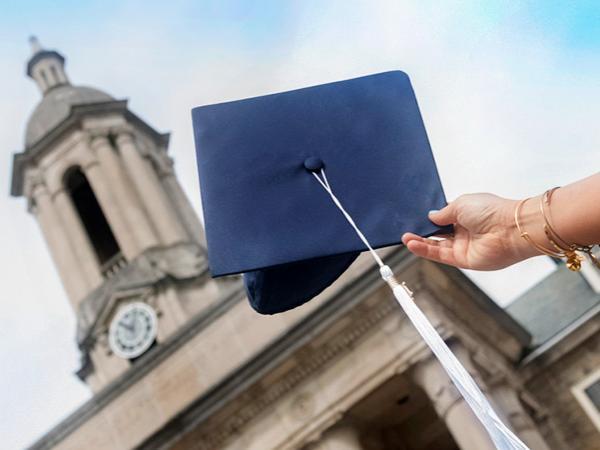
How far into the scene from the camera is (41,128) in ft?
81.5

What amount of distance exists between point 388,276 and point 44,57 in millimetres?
25027

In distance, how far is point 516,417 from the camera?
52.3 ft

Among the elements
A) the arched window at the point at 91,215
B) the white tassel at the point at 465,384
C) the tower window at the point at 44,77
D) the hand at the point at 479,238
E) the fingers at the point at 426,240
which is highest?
the tower window at the point at 44,77

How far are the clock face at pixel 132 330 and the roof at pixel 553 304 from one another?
7.63 metres

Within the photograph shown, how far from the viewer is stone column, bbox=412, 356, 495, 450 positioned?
567 inches

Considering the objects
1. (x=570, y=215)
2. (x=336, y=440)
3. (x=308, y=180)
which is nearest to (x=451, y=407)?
(x=336, y=440)

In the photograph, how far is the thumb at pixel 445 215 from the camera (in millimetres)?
3273

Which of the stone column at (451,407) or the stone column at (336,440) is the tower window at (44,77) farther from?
the stone column at (451,407)

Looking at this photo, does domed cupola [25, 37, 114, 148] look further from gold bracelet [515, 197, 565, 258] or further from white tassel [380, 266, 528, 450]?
gold bracelet [515, 197, 565, 258]

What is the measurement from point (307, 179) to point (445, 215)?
0.63 meters

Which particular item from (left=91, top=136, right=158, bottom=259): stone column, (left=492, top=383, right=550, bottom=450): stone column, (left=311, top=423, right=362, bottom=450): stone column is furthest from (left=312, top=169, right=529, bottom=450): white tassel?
(left=91, top=136, right=158, bottom=259): stone column

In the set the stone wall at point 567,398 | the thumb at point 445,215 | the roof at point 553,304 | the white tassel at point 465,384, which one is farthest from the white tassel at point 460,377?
the roof at point 553,304

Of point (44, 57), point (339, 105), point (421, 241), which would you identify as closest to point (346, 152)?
point (339, 105)

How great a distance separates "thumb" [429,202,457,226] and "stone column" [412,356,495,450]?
11.2m
